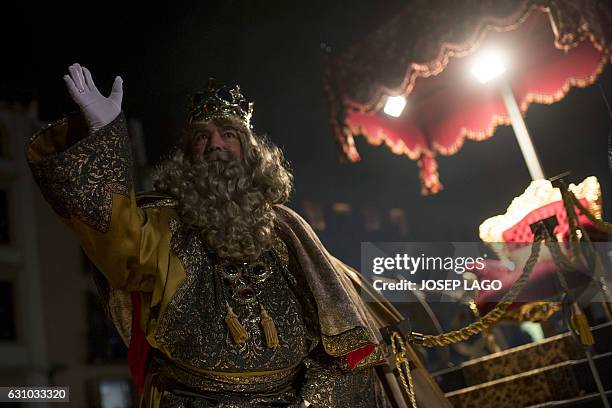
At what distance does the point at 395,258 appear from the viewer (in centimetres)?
351

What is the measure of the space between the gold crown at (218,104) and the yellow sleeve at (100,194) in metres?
0.60

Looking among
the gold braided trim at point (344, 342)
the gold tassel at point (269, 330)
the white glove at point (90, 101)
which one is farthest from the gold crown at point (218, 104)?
the gold braided trim at point (344, 342)

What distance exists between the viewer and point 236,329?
1.88 m

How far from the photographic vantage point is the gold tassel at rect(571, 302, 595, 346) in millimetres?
2785

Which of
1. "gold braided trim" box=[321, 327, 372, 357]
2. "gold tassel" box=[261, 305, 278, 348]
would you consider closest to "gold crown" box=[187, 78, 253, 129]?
"gold tassel" box=[261, 305, 278, 348]

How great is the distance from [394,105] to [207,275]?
13.6ft

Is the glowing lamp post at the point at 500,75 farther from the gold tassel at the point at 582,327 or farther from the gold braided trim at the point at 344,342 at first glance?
the gold braided trim at the point at 344,342

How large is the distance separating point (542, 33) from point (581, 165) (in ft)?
4.32

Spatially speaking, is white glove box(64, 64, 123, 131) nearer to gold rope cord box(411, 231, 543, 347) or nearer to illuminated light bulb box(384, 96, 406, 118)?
gold rope cord box(411, 231, 543, 347)

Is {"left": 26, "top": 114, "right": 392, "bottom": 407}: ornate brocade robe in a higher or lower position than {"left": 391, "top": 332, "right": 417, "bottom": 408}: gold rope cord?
higher

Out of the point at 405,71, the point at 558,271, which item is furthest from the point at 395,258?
the point at 405,71

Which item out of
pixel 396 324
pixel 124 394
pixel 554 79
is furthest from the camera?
pixel 124 394

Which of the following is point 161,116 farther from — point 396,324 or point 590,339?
point 590,339

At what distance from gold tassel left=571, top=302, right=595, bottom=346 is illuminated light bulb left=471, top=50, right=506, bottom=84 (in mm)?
3288
